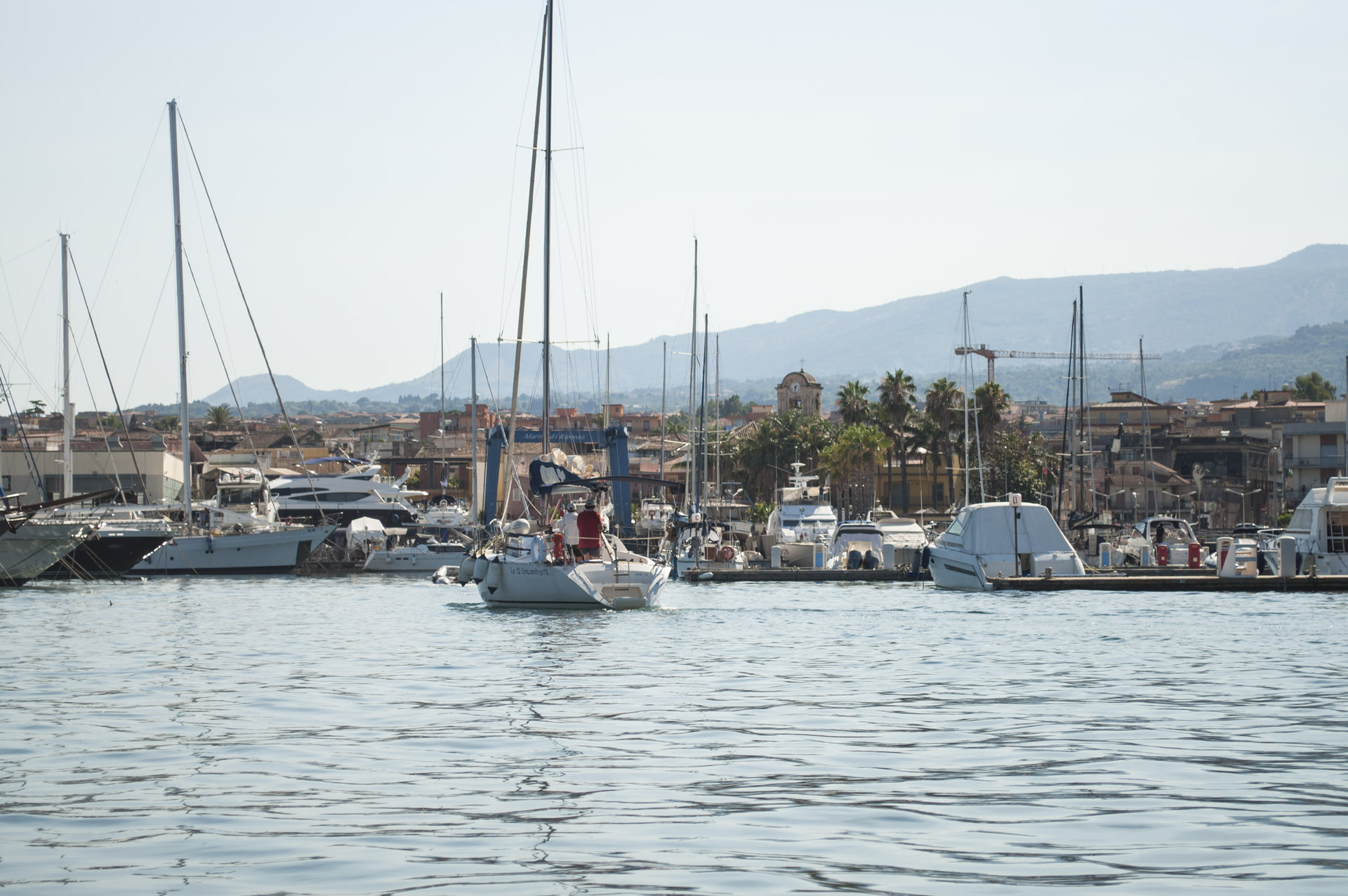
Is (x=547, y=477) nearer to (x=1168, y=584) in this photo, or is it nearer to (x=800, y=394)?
(x=1168, y=584)

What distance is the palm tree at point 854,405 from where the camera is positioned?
90.2 m

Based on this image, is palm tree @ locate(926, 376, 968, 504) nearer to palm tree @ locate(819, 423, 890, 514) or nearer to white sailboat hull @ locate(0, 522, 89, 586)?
palm tree @ locate(819, 423, 890, 514)

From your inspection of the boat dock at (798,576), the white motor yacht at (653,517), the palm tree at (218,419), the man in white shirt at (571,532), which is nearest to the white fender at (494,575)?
the man in white shirt at (571,532)

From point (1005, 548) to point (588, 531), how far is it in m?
13.7

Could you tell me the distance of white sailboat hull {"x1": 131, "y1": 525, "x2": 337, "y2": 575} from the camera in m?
51.2

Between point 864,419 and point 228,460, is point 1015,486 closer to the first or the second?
point 864,419

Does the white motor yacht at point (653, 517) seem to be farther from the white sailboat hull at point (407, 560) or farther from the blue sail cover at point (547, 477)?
the blue sail cover at point (547, 477)

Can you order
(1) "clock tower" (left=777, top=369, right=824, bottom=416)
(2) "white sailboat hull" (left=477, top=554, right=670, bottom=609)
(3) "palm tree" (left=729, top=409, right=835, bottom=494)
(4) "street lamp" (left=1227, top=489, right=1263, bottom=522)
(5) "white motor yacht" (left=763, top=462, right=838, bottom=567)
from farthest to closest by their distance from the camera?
(1) "clock tower" (left=777, top=369, right=824, bottom=416) → (4) "street lamp" (left=1227, top=489, right=1263, bottom=522) → (3) "palm tree" (left=729, top=409, right=835, bottom=494) → (5) "white motor yacht" (left=763, top=462, right=838, bottom=567) → (2) "white sailboat hull" (left=477, top=554, right=670, bottom=609)

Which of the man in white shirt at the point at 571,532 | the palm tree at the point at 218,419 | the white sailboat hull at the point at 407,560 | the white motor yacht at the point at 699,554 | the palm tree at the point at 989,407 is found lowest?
the white sailboat hull at the point at 407,560

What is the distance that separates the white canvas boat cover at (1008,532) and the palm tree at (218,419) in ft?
381

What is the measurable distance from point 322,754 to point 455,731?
5.43 ft

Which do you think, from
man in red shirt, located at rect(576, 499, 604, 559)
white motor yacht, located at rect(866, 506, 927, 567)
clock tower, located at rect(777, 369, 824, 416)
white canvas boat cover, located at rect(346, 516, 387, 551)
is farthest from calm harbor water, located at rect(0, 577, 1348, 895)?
clock tower, located at rect(777, 369, 824, 416)

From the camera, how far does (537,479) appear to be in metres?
34.4

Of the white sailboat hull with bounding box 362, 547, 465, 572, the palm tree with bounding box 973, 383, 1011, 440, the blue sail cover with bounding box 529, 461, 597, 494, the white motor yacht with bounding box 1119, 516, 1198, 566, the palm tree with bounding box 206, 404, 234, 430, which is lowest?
the white sailboat hull with bounding box 362, 547, 465, 572
